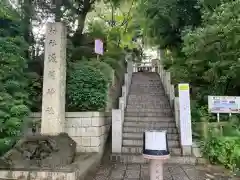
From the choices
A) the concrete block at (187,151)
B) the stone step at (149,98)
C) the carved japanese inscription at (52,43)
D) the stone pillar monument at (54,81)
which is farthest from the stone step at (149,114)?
the carved japanese inscription at (52,43)

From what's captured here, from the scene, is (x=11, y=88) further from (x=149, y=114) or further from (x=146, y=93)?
(x=146, y=93)

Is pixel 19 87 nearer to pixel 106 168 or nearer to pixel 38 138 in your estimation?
pixel 38 138

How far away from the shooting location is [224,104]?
735cm

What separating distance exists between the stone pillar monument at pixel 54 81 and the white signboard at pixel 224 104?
183 inches

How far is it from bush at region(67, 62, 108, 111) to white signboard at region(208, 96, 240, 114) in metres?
3.45

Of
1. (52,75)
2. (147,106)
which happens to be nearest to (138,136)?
(147,106)

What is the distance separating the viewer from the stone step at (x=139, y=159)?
6.54m

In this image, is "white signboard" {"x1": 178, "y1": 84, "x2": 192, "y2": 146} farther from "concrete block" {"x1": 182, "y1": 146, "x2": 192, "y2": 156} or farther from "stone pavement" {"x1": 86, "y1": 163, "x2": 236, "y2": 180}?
"stone pavement" {"x1": 86, "y1": 163, "x2": 236, "y2": 180}

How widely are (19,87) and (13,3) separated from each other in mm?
3538

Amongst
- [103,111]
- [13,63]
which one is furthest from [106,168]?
[13,63]

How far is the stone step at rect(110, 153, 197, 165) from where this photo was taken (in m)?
6.54

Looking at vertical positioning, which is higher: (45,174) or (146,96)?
(146,96)

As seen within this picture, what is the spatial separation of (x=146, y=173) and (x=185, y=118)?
2.17 m

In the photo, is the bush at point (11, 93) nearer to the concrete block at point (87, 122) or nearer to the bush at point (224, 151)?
the concrete block at point (87, 122)
